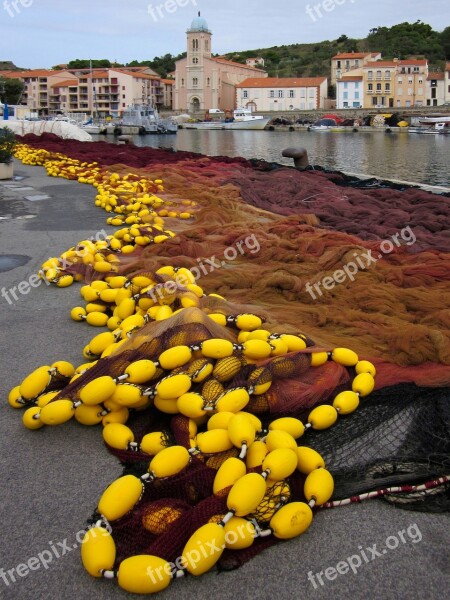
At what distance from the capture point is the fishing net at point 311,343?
84.1 inches

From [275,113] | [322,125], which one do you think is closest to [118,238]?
[322,125]

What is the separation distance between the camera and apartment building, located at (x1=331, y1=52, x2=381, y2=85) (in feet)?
368

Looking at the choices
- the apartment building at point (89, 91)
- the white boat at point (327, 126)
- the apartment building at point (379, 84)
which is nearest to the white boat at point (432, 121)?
the white boat at point (327, 126)

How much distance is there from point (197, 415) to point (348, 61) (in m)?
125

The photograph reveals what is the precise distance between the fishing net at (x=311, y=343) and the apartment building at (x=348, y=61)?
4594 inches

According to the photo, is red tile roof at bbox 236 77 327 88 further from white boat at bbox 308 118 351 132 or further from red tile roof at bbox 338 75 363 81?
white boat at bbox 308 118 351 132

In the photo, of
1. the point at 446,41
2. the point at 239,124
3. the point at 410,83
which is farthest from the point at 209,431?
the point at 446,41

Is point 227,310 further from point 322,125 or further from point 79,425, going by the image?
point 322,125

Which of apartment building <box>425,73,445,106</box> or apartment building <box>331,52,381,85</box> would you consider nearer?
apartment building <box>425,73,445,106</box>

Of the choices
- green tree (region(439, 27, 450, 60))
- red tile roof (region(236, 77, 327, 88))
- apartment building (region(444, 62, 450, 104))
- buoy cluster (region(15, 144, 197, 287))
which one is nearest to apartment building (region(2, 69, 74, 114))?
red tile roof (region(236, 77, 327, 88))

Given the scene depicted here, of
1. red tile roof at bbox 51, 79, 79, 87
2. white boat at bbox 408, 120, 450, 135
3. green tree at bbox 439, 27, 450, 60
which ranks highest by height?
green tree at bbox 439, 27, 450, 60

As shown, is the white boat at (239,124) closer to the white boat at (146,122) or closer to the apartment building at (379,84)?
the white boat at (146,122)

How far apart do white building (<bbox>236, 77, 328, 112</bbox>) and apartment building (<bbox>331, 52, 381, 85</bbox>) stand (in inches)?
429

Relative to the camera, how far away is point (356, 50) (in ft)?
470
